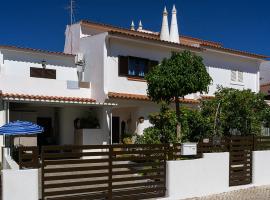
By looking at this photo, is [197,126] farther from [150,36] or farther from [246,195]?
[150,36]

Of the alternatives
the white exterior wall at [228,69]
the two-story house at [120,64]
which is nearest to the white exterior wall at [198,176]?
the two-story house at [120,64]

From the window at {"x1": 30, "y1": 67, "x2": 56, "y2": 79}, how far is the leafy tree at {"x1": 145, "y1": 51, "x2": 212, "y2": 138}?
570cm

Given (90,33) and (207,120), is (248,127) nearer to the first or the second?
(207,120)

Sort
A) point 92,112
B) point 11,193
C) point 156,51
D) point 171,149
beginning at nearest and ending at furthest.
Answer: point 11,193 < point 171,149 < point 92,112 < point 156,51

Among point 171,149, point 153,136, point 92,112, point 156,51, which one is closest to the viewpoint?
point 171,149

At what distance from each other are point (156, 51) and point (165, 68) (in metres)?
5.47

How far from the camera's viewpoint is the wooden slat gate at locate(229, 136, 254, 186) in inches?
534

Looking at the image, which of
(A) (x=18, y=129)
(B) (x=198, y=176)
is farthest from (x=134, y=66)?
(B) (x=198, y=176)

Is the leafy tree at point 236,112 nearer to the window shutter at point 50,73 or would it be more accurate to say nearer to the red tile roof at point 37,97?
the red tile roof at point 37,97

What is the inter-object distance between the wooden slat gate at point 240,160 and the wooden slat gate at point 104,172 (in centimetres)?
312

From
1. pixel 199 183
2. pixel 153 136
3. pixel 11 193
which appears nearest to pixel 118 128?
pixel 153 136

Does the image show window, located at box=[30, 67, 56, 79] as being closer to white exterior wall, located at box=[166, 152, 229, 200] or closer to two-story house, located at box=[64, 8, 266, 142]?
two-story house, located at box=[64, 8, 266, 142]

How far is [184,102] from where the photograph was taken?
23141 millimetres

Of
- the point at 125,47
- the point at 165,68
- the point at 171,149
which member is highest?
the point at 125,47
